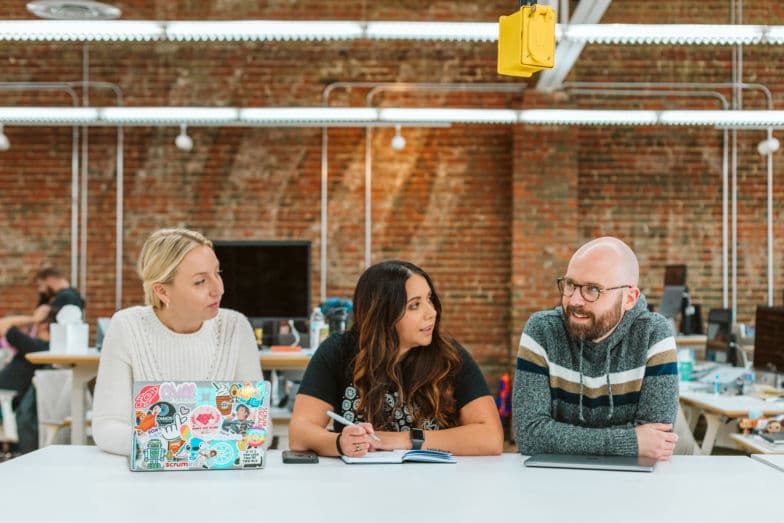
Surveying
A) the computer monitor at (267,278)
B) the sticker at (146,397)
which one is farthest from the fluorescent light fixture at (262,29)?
the sticker at (146,397)

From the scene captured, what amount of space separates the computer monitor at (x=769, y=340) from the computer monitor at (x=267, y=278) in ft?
8.92

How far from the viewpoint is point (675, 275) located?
7.92 meters

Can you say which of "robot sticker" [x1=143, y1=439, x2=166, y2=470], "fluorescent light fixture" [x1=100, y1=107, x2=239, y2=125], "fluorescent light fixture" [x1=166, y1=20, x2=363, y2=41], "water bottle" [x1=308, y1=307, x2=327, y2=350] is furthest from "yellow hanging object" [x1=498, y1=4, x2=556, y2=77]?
"fluorescent light fixture" [x1=100, y1=107, x2=239, y2=125]

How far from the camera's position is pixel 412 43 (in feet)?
29.5

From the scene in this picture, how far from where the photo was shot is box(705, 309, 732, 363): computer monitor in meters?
6.70

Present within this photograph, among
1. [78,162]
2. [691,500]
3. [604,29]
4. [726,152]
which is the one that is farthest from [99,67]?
[691,500]

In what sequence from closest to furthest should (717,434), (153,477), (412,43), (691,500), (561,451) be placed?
(691,500), (153,477), (561,451), (717,434), (412,43)

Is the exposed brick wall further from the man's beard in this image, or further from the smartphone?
the smartphone

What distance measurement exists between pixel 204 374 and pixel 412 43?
6.61 m

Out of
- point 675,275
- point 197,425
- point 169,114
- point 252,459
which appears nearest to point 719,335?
point 675,275

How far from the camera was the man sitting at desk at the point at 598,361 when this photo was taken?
8.99 feet

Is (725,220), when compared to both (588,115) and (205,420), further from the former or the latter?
(205,420)

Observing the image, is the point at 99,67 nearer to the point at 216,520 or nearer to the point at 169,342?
the point at 169,342

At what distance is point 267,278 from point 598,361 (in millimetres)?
3297
